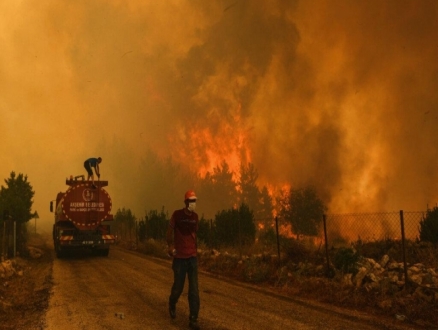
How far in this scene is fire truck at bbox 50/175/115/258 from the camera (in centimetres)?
1786

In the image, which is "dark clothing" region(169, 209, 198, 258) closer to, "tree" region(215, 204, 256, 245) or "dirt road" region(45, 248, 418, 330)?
"dirt road" region(45, 248, 418, 330)

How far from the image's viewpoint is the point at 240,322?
22.4ft

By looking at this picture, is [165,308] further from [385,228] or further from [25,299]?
[385,228]

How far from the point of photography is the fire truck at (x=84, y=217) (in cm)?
1786

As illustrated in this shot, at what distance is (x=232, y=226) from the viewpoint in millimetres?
22266

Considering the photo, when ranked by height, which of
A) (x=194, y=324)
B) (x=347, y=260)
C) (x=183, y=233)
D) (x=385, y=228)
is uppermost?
(x=183, y=233)

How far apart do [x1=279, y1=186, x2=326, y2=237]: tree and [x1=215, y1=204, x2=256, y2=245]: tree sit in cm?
1903

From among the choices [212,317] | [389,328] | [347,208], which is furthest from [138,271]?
[347,208]

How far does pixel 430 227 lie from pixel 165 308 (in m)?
Result: 12.1

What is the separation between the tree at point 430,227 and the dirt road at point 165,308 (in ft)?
28.4

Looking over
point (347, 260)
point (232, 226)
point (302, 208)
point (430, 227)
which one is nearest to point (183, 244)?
point (347, 260)

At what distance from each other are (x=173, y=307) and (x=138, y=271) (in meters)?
7.38

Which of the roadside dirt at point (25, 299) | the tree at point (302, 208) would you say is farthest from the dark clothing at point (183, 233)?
the tree at point (302, 208)

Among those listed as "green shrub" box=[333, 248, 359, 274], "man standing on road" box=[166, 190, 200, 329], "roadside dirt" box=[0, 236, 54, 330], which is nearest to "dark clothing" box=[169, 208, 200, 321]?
"man standing on road" box=[166, 190, 200, 329]
